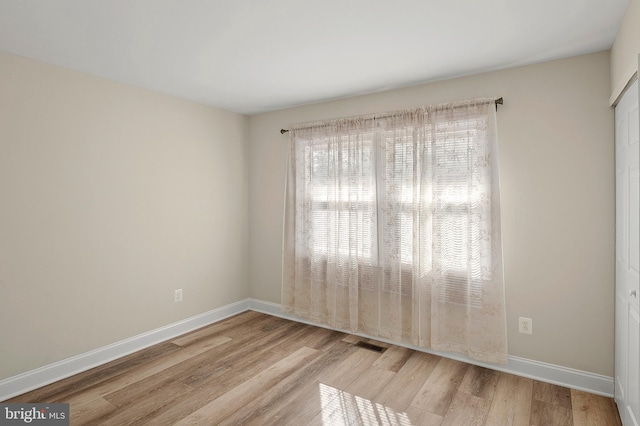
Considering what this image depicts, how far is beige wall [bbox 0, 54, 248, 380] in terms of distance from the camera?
8.35 feet

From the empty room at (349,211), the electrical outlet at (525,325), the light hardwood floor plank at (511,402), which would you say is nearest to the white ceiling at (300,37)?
the empty room at (349,211)

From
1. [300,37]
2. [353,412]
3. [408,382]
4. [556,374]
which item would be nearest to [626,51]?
[300,37]

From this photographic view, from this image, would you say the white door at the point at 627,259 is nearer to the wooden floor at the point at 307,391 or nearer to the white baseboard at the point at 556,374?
the white baseboard at the point at 556,374

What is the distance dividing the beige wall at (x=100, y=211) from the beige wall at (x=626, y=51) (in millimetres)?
3570

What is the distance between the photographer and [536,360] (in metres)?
2.73

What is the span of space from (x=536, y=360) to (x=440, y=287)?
0.87 m

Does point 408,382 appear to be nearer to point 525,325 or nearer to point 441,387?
point 441,387

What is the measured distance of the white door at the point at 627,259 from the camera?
1812mm

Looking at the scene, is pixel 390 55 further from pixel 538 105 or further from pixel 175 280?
pixel 175 280

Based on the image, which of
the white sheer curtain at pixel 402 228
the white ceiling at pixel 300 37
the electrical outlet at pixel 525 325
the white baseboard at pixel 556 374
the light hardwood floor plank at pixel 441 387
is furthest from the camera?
the white sheer curtain at pixel 402 228

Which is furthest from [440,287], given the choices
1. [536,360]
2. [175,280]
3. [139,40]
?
[139,40]

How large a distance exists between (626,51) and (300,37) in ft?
6.20

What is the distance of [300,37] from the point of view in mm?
2285

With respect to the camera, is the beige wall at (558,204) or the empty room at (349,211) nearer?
the empty room at (349,211)
